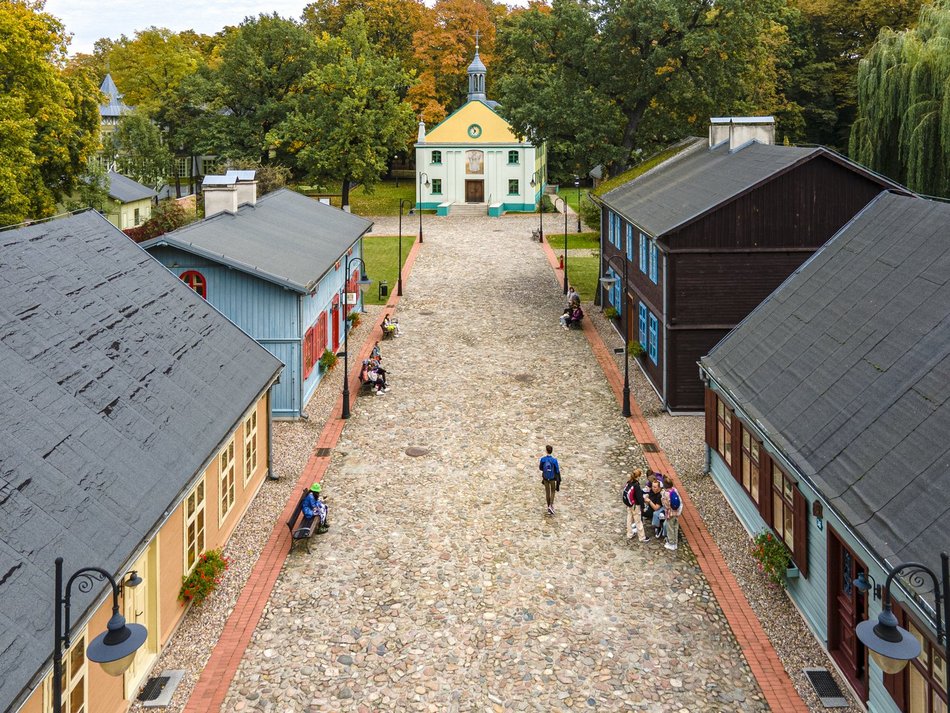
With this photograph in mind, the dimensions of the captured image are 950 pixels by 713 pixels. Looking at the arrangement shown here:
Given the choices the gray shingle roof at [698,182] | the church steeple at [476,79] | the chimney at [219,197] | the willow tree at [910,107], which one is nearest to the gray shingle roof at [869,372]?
the gray shingle roof at [698,182]

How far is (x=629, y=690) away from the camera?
38.4 ft

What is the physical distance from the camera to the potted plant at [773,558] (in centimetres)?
1380

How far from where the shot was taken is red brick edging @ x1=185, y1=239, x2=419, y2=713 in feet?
38.1

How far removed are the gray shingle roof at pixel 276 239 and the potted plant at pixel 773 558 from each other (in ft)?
43.6

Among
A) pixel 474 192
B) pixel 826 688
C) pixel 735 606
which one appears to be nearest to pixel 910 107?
pixel 735 606

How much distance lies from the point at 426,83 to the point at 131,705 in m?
78.2

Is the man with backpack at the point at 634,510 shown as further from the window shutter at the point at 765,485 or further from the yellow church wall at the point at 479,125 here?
the yellow church wall at the point at 479,125

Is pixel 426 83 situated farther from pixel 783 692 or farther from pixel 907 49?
pixel 783 692

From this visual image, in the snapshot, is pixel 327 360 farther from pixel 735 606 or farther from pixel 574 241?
pixel 574 241

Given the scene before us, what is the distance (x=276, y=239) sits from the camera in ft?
90.2

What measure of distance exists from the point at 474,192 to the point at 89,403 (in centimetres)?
6213

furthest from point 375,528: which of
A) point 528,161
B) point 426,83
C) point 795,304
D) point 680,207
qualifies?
point 426,83

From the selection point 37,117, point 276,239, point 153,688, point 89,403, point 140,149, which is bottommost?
point 153,688

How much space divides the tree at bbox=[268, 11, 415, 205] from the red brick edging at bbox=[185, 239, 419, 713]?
44859 mm
